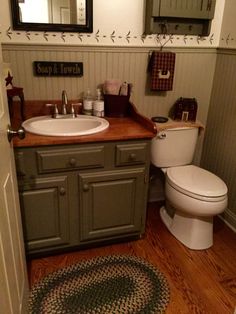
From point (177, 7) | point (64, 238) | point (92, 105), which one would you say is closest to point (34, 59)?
point (92, 105)

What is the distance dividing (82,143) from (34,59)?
674 millimetres

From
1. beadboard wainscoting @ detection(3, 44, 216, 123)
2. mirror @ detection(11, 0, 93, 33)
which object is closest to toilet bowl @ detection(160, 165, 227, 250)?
beadboard wainscoting @ detection(3, 44, 216, 123)

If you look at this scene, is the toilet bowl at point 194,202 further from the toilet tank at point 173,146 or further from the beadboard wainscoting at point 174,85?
the beadboard wainscoting at point 174,85

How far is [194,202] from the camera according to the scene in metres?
1.72

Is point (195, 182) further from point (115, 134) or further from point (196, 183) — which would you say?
point (115, 134)

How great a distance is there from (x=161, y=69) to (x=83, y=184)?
37.3 inches

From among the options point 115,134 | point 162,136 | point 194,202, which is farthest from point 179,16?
point 194,202

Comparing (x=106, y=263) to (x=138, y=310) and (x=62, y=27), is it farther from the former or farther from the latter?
(x=62, y=27)

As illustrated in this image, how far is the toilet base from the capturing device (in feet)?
6.09

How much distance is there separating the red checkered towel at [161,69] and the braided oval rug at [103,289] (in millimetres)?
1181

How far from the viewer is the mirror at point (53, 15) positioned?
1613 mm

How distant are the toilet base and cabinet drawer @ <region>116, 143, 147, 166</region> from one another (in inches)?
22.4

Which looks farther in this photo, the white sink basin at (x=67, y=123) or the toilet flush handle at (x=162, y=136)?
the toilet flush handle at (x=162, y=136)

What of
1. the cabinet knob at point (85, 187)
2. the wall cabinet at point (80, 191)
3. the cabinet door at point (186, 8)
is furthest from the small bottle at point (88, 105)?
the cabinet door at point (186, 8)
